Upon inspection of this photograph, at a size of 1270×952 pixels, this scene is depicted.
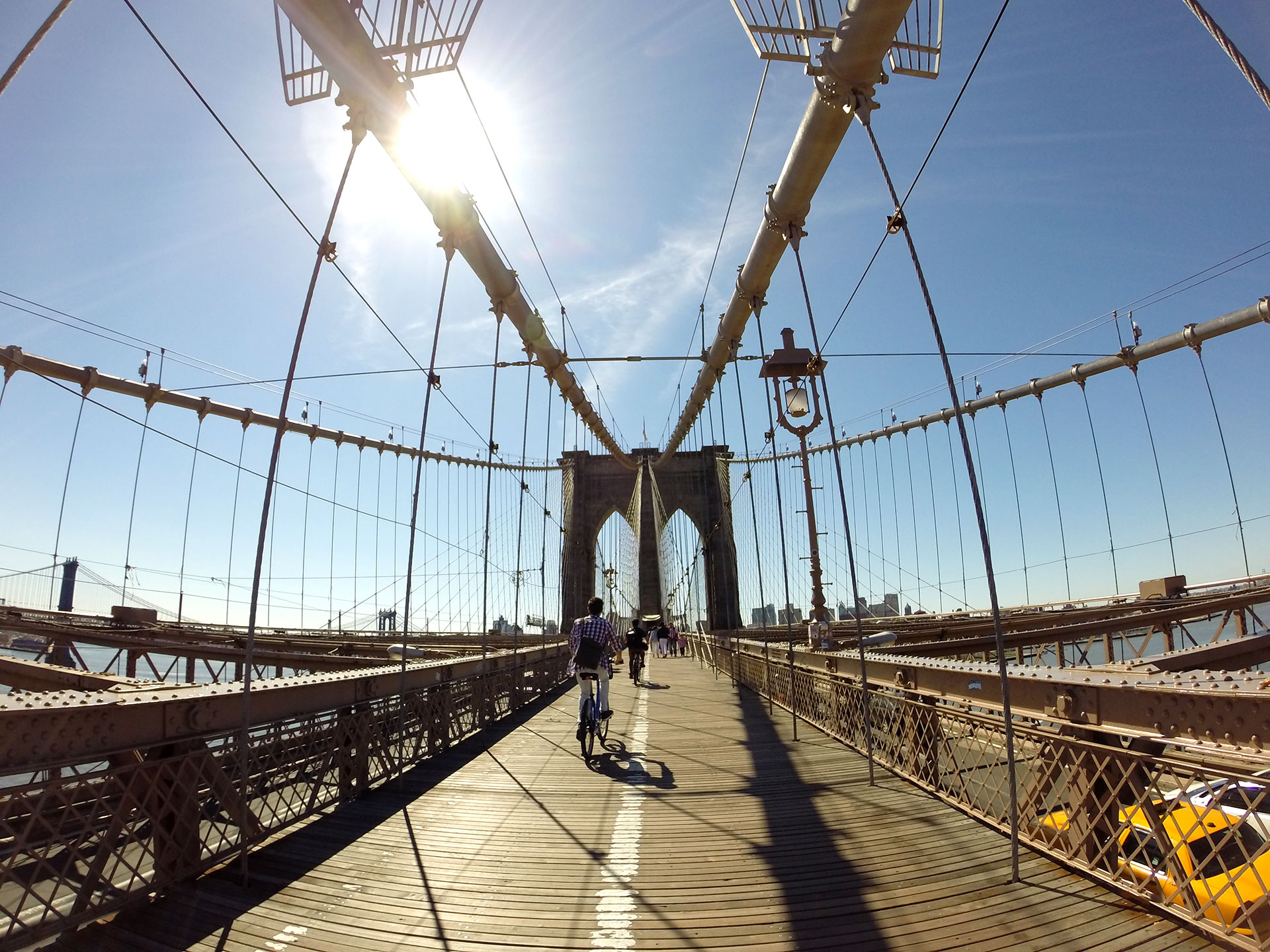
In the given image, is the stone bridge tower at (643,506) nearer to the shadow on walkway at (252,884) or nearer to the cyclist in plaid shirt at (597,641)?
the cyclist in plaid shirt at (597,641)

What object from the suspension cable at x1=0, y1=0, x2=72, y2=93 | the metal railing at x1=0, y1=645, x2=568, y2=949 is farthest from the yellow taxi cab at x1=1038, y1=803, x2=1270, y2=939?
the suspension cable at x1=0, y1=0, x2=72, y2=93

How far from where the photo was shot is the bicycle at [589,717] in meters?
6.21

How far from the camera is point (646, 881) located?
3.24 metres

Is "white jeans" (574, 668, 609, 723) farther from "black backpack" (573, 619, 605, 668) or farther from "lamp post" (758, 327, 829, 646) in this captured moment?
"lamp post" (758, 327, 829, 646)

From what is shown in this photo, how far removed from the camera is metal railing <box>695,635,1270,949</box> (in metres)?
2.39

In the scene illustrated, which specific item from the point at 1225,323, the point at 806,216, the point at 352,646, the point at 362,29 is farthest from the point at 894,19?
the point at 1225,323

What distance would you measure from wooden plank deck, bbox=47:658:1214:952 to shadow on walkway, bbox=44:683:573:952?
0.01 meters

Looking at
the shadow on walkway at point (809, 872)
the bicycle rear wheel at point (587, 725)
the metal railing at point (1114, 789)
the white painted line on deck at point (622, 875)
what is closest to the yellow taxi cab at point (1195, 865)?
the metal railing at point (1114, 789)

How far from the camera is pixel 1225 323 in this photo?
47.9 ft

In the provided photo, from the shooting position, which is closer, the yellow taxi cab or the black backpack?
the yellow taxi cab

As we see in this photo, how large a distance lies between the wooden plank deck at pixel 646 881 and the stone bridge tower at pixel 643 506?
3021cm

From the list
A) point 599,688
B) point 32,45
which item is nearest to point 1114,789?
point 599,688

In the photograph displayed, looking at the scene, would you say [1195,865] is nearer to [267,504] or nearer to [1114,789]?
[1114,789]

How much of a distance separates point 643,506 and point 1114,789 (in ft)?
106
